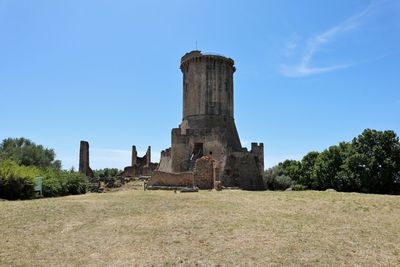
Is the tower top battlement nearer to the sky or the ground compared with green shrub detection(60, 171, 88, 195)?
nearer to the sky

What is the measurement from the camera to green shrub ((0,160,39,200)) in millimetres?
22938

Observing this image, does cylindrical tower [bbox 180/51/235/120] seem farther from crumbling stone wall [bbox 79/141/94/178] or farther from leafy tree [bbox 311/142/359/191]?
leafy tree [bbox 311/142/359/191]

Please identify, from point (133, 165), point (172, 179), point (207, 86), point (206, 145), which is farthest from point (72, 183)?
point (133, 165)

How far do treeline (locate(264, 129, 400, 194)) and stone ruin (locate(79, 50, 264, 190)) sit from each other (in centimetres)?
750

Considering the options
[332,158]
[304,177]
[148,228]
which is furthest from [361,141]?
[148,228]

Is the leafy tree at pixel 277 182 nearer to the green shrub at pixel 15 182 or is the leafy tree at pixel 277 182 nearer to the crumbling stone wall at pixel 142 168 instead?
the crumbling stone wall at pixel 142 168

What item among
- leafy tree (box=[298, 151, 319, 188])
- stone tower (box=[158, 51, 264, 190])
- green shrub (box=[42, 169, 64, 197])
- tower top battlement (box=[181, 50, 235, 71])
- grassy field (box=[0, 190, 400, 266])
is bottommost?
grassy field (box=[0, 190, 400, 266])

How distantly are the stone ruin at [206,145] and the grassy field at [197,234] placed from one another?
36.9ft

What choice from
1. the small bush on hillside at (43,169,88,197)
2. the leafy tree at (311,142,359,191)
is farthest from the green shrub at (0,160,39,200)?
the leafy tree at (311,142,359,191)

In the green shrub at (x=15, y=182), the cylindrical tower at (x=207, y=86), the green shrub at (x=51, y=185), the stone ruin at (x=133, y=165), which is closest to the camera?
the green shrub at (x=15, y=182)

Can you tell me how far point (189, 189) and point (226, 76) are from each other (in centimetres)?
1980

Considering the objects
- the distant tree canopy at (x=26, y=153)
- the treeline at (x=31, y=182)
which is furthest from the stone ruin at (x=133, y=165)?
the treeline at (x=31, y=182)

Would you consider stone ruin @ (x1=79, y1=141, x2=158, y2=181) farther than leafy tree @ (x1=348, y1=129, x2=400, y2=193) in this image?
Yes

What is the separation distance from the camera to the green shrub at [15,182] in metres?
22.9
